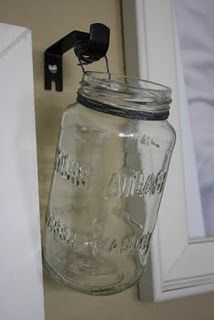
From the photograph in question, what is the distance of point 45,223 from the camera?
0.44m

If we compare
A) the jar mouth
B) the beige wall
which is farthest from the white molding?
the jar mouth

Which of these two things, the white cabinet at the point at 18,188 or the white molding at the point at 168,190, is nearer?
the white cabinet at the point at 18,188

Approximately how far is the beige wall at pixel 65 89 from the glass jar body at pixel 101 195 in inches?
2.0

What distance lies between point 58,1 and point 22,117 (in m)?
0.19

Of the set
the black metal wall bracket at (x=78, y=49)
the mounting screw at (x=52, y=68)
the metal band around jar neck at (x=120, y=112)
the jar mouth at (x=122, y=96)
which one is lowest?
the metal band around jar neck at (x=120, y=112)

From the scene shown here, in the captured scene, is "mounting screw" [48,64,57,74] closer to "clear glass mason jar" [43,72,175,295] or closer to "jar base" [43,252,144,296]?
"clear glass mason jar" [43,72,175,295]

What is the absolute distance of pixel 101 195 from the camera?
42 cm

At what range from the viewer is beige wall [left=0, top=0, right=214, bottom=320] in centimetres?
46

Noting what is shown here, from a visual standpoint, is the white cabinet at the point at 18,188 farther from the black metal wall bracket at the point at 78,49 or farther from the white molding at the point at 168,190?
the white molding at the point at 168,190

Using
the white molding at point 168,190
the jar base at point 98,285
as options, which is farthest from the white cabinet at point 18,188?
the white molding at point 168,190

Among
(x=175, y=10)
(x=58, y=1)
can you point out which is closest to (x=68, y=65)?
(x=58, y=1)

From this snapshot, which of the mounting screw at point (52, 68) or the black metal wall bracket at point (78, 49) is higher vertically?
the black metal wall bracket at point (78, 49)

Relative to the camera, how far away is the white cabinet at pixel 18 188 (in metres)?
0.39

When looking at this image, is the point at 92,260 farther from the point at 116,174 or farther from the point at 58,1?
the point at 58,1
